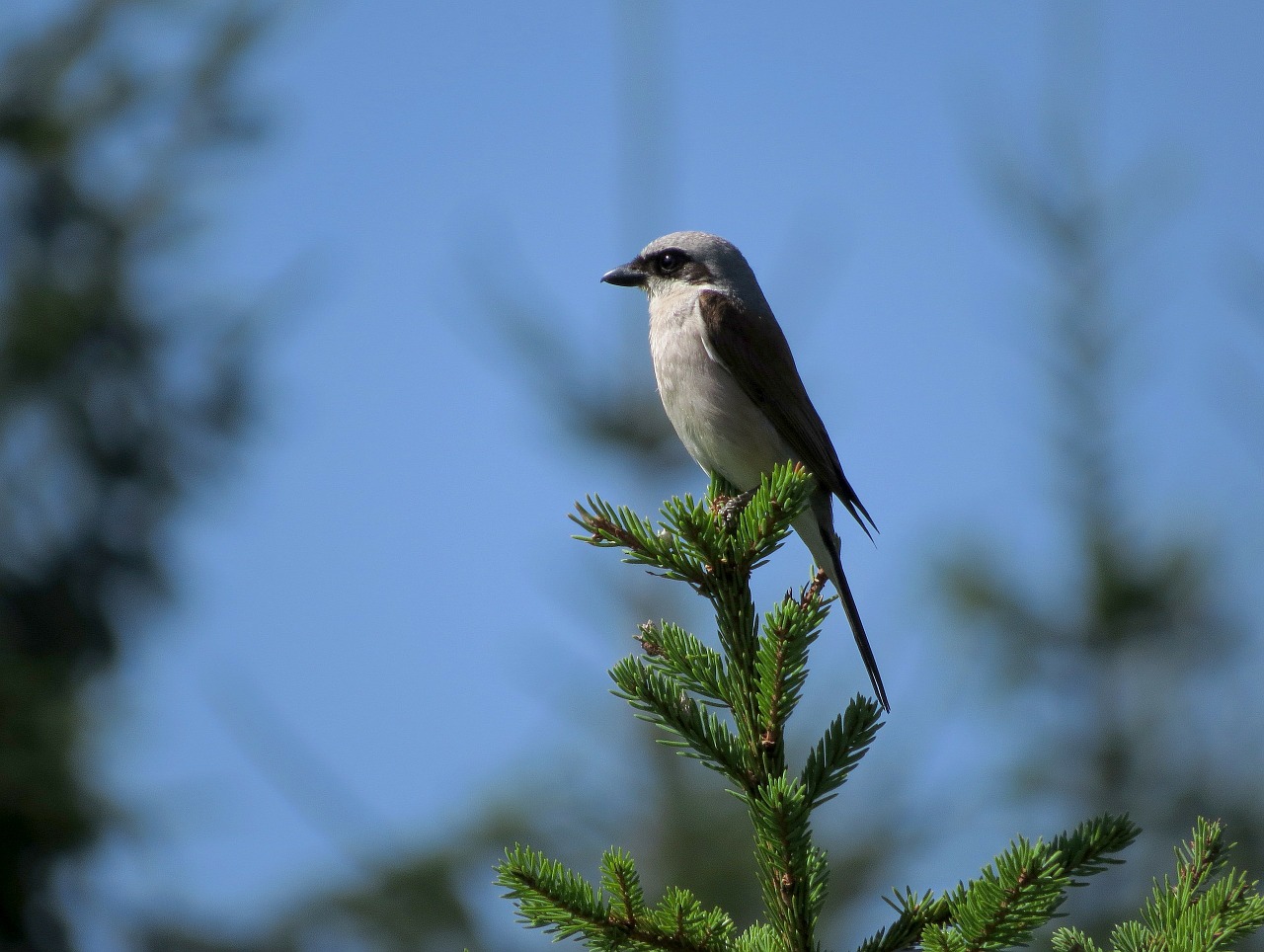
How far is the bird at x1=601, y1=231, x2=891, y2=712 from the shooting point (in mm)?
4125

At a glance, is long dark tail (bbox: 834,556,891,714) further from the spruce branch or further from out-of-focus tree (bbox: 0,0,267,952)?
out-of-focus tree (bbox: 0,0,267,952)

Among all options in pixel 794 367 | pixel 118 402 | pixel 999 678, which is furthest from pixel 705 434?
pixel 118 402

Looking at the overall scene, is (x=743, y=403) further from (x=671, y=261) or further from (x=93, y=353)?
(x=93, y=353)

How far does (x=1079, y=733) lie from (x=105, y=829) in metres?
8.90

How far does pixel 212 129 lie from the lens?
13.5 meters

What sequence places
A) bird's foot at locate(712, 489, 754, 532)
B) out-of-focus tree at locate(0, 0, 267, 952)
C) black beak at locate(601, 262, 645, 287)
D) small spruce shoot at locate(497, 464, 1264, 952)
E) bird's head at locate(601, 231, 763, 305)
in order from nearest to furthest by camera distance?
1. small spruce shoot at locate(497, 464, 1264, 952)
2. bird's foot at locate(712, 489, 754, 532)
3. bird's head at locate(601, 231, 763, 305)
4. black beak at locate(601, 262, 645, 287)
5. out-of-focus tree at locate(0, 0, 267, 952)

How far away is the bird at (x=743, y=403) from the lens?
4125 mm

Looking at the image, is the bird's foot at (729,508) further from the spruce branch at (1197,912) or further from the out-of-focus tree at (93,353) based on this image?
the out-of-focus tree at (93,353)

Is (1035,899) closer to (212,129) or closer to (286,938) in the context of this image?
(286,938)

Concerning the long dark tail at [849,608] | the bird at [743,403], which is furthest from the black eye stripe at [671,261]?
the long dark tail at [849,608]

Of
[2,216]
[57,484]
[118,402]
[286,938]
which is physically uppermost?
[2,216]

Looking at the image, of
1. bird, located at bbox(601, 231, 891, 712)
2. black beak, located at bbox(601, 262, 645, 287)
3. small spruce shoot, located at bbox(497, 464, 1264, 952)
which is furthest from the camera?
black beak, located at bbox(601, 262, 645, 287)

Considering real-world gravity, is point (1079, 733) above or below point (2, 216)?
below

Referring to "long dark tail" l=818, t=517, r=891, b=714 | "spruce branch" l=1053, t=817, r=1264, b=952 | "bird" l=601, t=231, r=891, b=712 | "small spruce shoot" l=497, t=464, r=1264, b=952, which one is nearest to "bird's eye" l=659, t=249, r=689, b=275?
"bird" l=601, t=231, r=891, b=712
